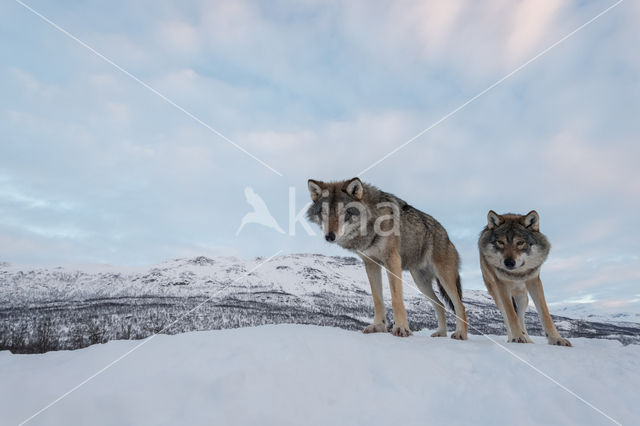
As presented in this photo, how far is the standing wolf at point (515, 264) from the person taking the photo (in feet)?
24.6

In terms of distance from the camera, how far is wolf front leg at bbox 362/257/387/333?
757 cm

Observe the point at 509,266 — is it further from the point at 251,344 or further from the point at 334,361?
the point at 251,344

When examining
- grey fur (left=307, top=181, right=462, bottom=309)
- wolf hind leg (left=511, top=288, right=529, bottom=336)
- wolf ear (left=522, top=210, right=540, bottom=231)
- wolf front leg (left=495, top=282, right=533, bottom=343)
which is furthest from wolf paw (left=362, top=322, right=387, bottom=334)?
wolf ear (left=522, top=210, right=540, bottom=231)

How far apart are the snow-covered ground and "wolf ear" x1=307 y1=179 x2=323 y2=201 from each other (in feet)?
11.7

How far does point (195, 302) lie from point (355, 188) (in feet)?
41.3

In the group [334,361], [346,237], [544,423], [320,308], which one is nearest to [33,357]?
[334,361]

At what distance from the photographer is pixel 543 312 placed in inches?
297

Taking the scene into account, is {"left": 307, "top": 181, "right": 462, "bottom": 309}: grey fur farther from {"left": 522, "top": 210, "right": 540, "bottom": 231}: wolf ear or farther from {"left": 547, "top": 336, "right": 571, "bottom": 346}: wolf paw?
{"left": 547, "top": 336, "right": 571, "bottom": 346}: wolf paw

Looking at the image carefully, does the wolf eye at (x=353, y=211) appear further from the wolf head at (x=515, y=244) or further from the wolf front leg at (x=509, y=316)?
the wolf front leg at (x=509, y=316)

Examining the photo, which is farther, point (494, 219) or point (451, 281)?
point (451, 281)

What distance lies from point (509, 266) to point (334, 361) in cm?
485

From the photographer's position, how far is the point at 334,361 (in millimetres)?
4953

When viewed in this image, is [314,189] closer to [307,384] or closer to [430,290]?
[430,290]

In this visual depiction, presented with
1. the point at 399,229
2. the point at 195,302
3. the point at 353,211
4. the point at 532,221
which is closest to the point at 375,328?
the point at 399,229
